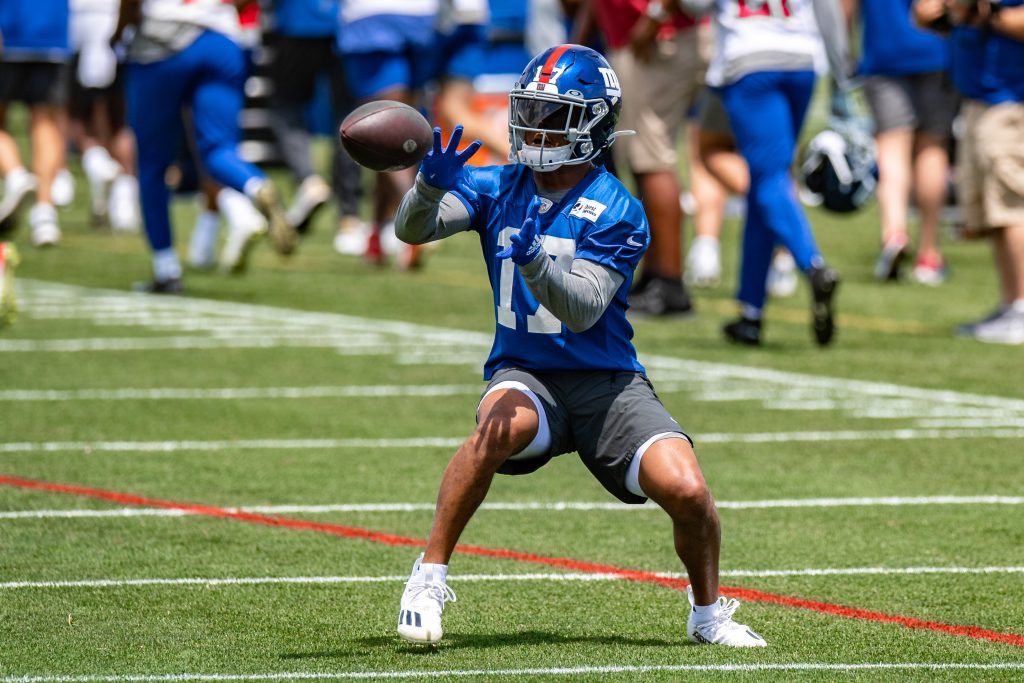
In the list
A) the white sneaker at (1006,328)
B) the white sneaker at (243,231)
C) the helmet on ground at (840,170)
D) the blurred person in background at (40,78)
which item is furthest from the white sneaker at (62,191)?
the white sneaker at (1006,328)

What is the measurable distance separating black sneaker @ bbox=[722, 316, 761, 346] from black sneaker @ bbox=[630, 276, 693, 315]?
1025 millimetres

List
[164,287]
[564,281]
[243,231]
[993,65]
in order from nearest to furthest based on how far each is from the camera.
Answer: [564,281], [993,65], [243,231], [164,287]

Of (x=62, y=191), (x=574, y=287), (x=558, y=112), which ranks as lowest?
(x=62, y=191)

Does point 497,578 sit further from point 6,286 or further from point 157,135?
point 157,135

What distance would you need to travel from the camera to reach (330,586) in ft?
17.8

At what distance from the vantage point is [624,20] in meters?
11.4

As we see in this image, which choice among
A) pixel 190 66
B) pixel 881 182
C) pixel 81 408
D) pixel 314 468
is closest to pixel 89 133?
pixel 190 66

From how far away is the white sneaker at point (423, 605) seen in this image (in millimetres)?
4621

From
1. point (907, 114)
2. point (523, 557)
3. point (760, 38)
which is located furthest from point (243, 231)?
point (523, 557)

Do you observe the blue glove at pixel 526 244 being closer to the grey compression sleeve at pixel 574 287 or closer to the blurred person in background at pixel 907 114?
the grey compression sleeve at pixel 574 287

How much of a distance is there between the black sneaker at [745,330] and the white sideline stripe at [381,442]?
88.9 inches

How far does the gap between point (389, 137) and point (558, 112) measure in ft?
1.51

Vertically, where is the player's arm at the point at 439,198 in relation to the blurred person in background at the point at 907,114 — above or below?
above

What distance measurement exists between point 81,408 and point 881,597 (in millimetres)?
4314
